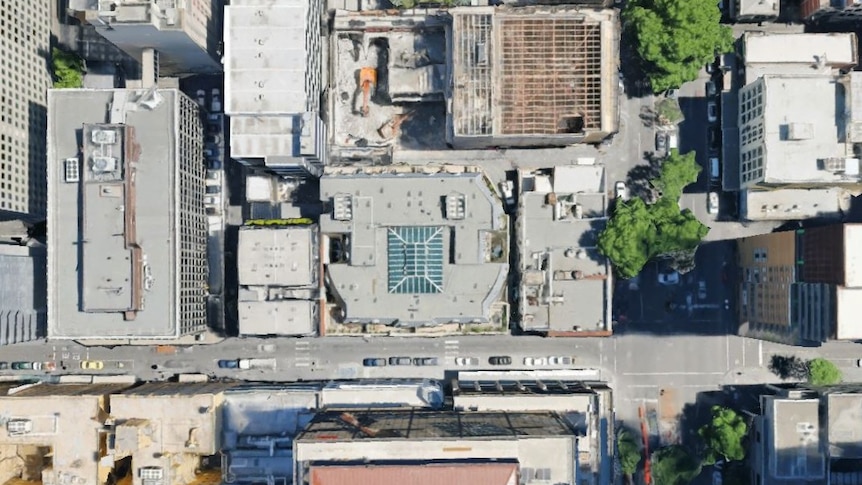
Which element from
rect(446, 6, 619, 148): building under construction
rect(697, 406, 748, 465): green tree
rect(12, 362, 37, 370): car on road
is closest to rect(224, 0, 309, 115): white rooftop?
rect(446, 6, 619, 148): building under construction

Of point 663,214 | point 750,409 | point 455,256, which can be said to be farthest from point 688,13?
point 750,409

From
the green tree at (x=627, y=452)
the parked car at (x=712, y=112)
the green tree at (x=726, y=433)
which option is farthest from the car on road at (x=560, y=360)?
the parked car at (x=712, y=112)

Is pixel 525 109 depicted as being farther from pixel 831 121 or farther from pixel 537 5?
pixel 831 121

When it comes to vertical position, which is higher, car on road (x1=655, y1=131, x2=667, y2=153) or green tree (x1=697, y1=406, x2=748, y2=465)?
car on road (x1=655, y1=131, x2=667, y2=153)

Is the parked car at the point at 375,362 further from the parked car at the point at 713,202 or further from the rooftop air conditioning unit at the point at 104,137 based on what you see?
the parked car at the point at 713,202

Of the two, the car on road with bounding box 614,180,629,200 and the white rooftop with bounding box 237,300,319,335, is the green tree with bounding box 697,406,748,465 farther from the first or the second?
the white rooftop with bounding box 237,300,319,335

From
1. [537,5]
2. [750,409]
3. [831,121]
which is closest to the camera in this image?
[831,121]

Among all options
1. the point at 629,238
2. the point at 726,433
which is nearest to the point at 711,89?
the point at 629,238
